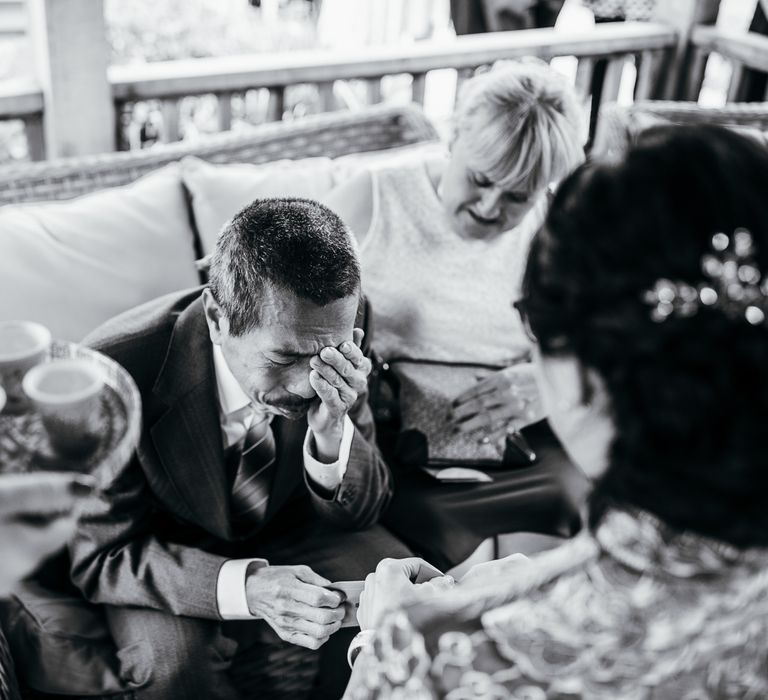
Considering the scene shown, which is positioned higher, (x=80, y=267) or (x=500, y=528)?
(x=80, y=267)

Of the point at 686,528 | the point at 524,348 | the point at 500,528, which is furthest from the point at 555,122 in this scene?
the point at 686,528

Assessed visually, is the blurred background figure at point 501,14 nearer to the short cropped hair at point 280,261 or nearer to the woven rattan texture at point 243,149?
the woven rattan texture at point 243,149

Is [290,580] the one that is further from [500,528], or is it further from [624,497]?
[624,497]

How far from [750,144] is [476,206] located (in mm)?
1154

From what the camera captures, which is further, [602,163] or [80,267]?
[80,267]

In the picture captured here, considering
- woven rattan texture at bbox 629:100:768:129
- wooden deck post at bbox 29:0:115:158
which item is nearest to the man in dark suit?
wooden deck post at bbox 29:0:115:158

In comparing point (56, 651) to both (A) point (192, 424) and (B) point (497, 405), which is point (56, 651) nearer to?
(A) point (192, 424)

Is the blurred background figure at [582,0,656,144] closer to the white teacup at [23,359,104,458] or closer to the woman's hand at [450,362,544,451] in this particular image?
the woman's hand at [450,362,544,451]

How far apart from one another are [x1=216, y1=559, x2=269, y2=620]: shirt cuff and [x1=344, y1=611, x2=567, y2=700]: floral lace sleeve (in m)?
0.62

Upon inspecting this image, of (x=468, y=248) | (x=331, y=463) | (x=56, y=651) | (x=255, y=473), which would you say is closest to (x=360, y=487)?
(x=331, y=463)

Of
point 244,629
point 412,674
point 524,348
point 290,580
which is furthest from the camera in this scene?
point 524,348

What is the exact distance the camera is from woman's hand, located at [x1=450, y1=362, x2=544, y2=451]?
187 centimetres

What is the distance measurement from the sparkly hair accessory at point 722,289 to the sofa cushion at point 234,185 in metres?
1.32

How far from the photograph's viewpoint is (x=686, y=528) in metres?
0.72
